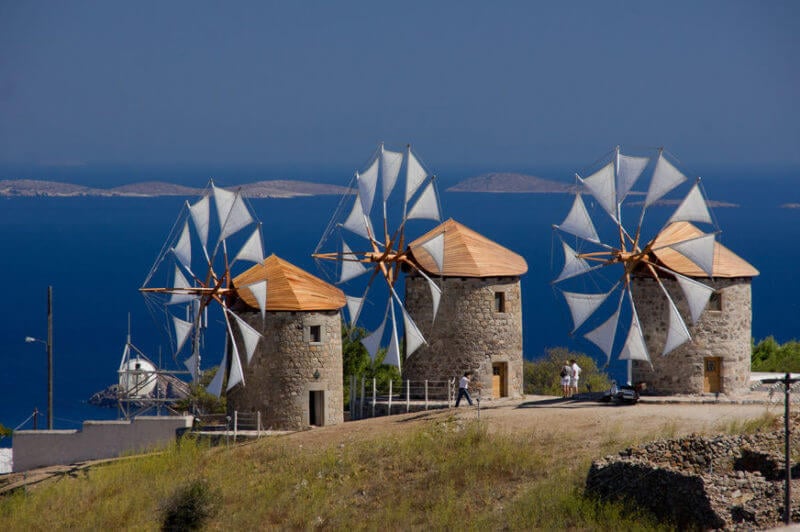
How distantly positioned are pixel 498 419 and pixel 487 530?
7177mm

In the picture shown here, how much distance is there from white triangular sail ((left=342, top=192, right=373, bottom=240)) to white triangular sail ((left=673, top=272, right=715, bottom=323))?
340 inches

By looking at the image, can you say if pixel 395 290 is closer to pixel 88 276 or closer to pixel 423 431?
pixel 423 431

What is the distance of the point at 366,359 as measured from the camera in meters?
52.1

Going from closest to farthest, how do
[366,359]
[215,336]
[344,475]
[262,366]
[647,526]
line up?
[647,526]
[344,475]
[262,366]
[366,359]
[215,336]

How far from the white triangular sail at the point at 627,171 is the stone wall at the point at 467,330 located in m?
4.45

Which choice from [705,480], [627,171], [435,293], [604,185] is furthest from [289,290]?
[705,480]

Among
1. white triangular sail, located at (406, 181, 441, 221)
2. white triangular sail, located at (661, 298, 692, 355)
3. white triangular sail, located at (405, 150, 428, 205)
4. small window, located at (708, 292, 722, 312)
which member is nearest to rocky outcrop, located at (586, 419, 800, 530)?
white triangular sail, located at (661, 298, 692, 355)

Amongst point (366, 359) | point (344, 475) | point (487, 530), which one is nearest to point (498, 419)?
point (344, 475)

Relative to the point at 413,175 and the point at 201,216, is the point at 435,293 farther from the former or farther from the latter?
the point at 201,216

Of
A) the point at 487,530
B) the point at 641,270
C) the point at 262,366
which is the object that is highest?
the point at 641,270

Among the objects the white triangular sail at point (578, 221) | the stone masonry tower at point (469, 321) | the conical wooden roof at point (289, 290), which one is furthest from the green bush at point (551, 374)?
the conical wooden roof at point (289, 290)

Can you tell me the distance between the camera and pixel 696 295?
1524 inches

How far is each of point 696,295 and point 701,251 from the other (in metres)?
1.13

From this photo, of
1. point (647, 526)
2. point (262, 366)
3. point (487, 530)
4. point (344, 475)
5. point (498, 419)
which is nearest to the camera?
point (647, 526)
